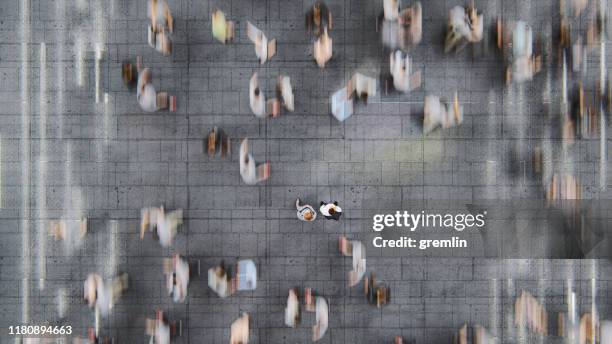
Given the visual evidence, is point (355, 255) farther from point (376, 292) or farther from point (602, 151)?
point (602, 151)

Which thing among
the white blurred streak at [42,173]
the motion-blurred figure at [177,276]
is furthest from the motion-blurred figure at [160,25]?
the motion-blurred figure at [177,276]

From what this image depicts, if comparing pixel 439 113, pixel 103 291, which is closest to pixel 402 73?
pixel 439 113

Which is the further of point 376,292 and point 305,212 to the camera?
point 376,292

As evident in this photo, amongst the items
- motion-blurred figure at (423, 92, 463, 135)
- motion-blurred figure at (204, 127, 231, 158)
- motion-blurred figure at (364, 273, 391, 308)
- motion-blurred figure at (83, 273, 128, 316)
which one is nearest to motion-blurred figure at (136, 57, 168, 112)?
motion-blurred figure at (204, 127, 231, 158)

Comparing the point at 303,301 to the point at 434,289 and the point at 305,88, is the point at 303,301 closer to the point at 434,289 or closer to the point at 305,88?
the point at 434,289

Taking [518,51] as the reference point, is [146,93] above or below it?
below

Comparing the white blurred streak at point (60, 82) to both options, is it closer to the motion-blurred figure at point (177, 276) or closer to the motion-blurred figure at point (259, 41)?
the motion-blurred figure at point (177, 276)
